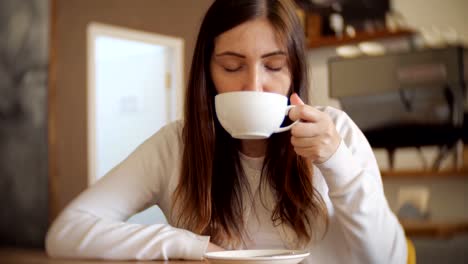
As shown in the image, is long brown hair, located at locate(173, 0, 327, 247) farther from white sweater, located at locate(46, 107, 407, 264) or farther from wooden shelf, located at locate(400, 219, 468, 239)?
wooden shelf, located at locate(400, 219, 468, 239)

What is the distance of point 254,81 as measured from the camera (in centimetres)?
97

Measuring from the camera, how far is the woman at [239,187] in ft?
2.93

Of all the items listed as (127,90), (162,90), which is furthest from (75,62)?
(127,90)

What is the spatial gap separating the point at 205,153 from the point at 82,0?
2.03 meters

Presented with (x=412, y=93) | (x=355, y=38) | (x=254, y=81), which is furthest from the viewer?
(x=355, y=38)

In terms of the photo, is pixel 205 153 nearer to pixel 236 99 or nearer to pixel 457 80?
pixel 236 99

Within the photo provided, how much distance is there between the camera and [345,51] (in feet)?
11.4

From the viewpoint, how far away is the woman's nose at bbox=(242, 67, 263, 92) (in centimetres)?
97

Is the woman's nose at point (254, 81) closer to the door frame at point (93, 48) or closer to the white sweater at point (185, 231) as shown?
the white sweater at point (185, 231)

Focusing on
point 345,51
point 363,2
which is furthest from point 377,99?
point 363,2

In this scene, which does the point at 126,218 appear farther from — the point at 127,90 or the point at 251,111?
the point at 127,90


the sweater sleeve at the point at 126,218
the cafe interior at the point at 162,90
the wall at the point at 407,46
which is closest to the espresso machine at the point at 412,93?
the cafe interior at the point at 162,90

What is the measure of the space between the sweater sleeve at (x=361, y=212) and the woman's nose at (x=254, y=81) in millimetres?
197

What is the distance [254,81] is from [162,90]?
7.92 ft
